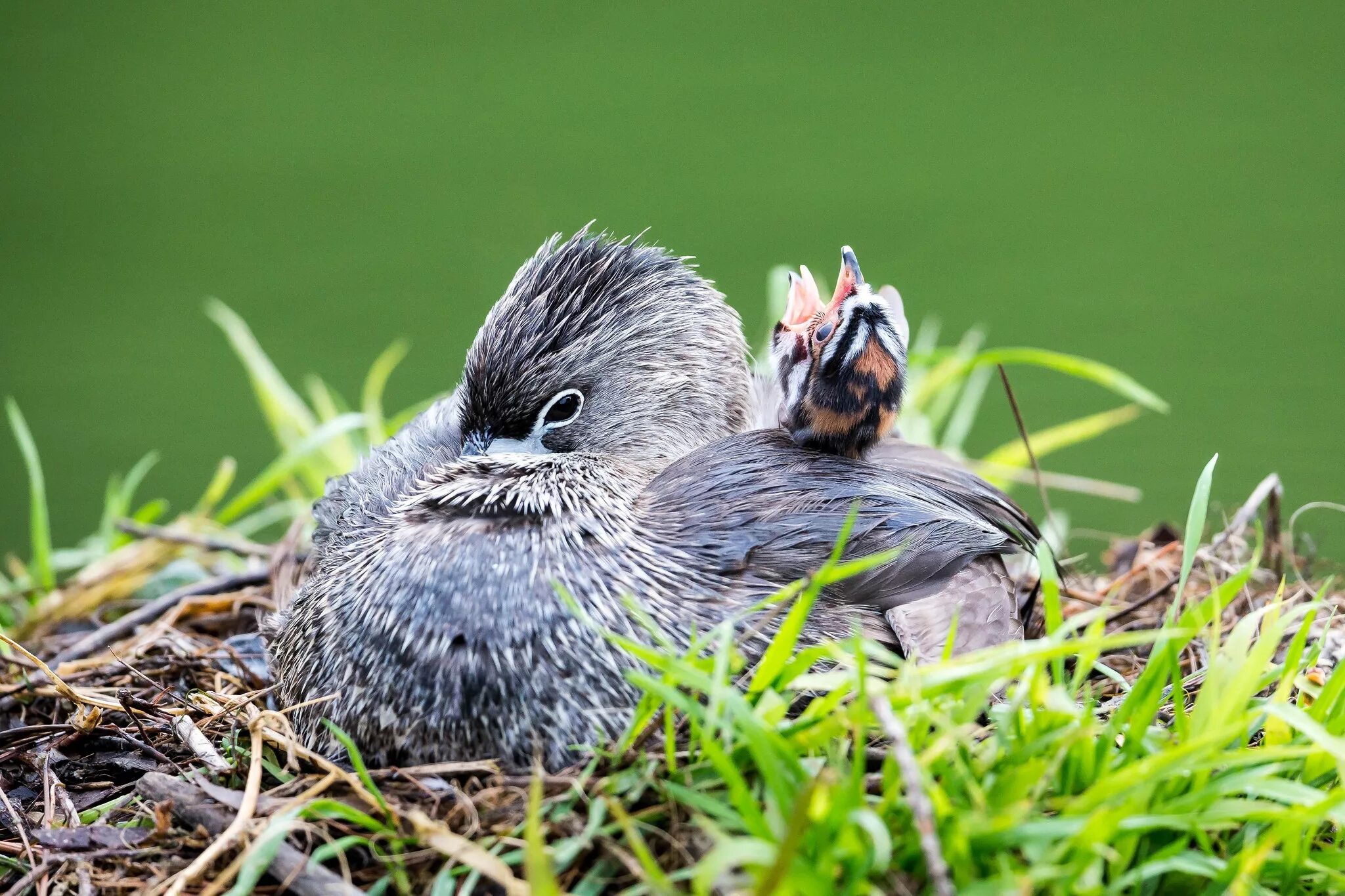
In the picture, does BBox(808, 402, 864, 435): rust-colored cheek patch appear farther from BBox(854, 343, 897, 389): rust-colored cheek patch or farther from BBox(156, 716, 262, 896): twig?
BBox(156, 716, 262, 896): twig

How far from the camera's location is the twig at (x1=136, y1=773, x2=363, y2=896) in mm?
2043

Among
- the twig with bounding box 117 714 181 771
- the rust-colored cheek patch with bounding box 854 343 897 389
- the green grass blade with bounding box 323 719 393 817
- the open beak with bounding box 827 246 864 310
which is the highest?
the open beak with bounding box 827 246 864 310

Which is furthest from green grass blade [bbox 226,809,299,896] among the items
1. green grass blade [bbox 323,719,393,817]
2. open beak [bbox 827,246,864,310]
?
open beak [bbox 827,246,864,310]

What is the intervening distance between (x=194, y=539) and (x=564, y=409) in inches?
65.0

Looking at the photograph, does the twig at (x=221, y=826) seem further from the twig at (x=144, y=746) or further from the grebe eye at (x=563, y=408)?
the grebe eye at (x=563, y=408)

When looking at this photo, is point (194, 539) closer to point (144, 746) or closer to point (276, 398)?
point (276, 398)

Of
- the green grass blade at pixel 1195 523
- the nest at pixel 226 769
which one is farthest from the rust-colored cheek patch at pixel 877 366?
the nest at pixel 226 769

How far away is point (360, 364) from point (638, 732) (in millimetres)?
5323

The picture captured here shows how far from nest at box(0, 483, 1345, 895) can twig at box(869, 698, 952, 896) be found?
1.39 ft

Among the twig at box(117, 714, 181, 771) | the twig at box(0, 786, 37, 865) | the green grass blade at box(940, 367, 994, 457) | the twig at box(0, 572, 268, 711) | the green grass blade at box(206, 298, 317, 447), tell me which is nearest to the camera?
the twig at box(0, 786, 37, 865)

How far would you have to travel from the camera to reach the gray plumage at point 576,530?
235cm

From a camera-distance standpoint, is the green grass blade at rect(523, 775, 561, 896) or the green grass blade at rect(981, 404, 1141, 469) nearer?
the green grass blade at rect(523, 775, 561, 896)

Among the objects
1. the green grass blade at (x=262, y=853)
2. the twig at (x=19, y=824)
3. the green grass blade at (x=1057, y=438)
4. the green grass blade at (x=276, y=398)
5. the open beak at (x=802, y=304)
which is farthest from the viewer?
the green grass blade at (x=276, y=398)

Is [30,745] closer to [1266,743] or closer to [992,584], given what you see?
[992,584]
